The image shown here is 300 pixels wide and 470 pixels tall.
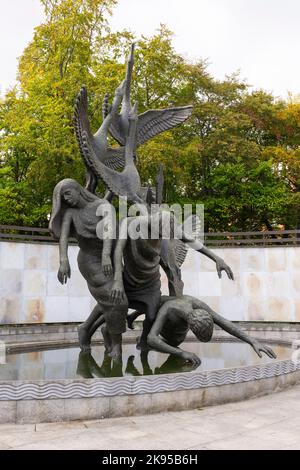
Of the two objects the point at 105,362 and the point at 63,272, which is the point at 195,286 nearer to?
the point at 105,362

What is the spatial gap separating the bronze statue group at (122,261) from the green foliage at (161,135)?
33.1ft

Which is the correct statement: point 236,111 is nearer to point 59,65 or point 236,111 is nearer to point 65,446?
point 59,65

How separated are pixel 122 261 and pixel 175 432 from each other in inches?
107

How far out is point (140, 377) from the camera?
5297 millimetres

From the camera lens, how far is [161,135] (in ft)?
62.1

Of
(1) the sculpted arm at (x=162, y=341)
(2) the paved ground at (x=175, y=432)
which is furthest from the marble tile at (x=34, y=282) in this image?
(2) the paved ground at (x=175, y=432)

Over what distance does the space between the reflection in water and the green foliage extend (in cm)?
1140

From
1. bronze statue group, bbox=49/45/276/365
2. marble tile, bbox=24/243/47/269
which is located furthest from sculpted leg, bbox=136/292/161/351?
marble tile, bbox=24/243/47/269

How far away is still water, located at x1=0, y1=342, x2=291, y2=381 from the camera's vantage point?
19.5 ft

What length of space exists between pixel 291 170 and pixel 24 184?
12563 millimetres

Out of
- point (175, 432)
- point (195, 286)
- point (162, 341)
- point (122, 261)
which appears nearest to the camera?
point (175, 432)

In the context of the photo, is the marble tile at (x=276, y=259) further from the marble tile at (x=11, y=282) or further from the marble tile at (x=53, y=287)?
the marble tile at (x=11, y=282)

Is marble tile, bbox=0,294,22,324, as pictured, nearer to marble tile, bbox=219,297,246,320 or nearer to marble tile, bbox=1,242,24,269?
marble tile, bbox=1,242,24,269

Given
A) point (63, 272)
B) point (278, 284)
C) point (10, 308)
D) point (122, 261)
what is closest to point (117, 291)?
point (122, 261)
